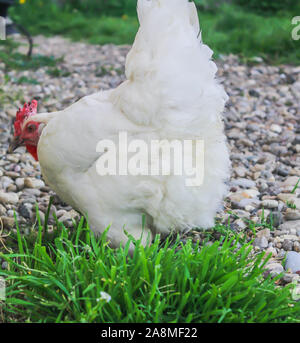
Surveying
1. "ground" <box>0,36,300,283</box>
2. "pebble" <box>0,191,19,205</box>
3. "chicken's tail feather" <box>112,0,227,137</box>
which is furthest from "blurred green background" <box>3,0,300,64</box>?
"chicken's tail feather" <box>112,0,227,137</box>

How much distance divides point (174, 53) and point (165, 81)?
0.49ft

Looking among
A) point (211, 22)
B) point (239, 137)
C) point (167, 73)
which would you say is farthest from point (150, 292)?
point (211, 22)

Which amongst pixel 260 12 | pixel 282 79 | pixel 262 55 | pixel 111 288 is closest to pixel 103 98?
pixel 111 288

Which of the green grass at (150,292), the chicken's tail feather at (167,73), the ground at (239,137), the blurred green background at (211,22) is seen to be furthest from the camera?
the blurred green background at (211,22)

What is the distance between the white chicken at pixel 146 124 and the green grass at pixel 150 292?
11.9 inches

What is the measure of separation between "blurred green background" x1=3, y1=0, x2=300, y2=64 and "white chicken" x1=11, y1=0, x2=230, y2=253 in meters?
4.16

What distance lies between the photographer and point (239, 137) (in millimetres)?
4207

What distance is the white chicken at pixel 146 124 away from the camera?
2.22 m

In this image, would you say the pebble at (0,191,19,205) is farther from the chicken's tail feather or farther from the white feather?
the chicken's tail feather

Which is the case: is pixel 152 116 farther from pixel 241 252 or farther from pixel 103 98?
pixel 241 252

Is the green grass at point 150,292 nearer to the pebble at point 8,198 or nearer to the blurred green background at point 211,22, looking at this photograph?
the pebble at point 8,198

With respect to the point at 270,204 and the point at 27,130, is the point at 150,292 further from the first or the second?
the point at 270,204

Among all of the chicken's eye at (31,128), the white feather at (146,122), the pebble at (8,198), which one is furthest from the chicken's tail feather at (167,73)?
the pebble at (8,198)

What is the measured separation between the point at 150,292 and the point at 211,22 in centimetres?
683
